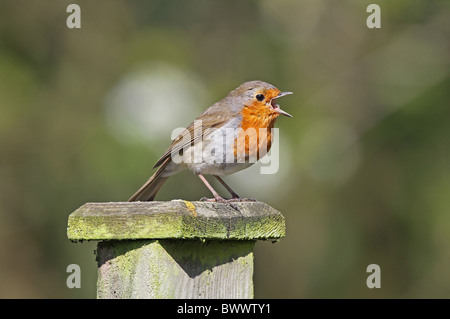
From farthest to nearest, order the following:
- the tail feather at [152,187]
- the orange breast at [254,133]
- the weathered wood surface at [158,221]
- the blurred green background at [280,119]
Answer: the blurred green background at [280,119] → the tail feather at [152,187] → the orange breast at [254,133] → the weathered wood surface at [158,221]

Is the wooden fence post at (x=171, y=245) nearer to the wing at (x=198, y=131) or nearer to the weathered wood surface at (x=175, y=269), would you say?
the weathered wood surface at (x=175, y=269)

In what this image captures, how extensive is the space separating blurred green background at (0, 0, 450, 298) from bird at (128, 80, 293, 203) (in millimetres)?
2655

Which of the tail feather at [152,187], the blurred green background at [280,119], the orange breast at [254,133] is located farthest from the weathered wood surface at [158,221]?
the blurred green background at [280,119]

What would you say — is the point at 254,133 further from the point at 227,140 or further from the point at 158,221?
the point at 158,221

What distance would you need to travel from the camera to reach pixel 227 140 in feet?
14.5

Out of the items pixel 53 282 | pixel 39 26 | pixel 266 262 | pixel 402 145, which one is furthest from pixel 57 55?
pixel 402 145

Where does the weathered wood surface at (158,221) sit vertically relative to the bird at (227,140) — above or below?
below

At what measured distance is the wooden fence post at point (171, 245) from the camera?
8.17 feet

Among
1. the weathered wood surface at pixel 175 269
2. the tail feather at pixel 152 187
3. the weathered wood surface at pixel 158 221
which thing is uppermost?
the tail feather at pixel 152 187

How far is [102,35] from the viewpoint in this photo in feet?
28.3

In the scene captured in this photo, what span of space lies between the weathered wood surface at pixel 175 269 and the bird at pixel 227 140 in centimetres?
160

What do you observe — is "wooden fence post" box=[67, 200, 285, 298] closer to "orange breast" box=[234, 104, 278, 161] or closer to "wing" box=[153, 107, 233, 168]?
"orange breast" box=[234, 104, 278, 161]
